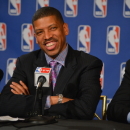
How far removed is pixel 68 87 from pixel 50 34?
52 centimetres

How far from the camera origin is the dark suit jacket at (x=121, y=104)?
2.62 meters

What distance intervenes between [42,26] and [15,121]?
3.49 feet

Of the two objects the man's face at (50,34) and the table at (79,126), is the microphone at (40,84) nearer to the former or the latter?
the table at (79,126)

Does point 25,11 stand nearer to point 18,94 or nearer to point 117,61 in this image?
point 117,61

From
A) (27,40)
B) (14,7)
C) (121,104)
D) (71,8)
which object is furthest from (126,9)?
(121,104)

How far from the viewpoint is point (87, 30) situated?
4.37 m

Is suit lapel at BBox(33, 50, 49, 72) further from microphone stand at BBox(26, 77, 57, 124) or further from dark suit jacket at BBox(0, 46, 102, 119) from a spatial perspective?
microphone stand at BBox(26, 77, 57, 124)

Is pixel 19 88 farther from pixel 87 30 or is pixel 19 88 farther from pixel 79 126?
pixel 87 30

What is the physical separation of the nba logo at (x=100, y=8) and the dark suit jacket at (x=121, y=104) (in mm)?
1487

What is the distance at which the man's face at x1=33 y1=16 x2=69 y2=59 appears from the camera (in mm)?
3064

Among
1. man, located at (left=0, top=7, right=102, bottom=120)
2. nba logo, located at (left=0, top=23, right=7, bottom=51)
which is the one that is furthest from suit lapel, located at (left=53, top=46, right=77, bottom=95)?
nba logo, located at (left=0, top=23, right=7, bottom=51)

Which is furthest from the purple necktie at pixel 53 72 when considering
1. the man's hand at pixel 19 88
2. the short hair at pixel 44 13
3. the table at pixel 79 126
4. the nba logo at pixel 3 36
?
the nba logo at pixel 3 36

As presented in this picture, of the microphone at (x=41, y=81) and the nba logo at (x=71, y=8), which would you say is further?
the nba logo at (x=71, y=8)

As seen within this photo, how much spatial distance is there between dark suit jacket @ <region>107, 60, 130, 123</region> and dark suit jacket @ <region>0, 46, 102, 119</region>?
170mm
